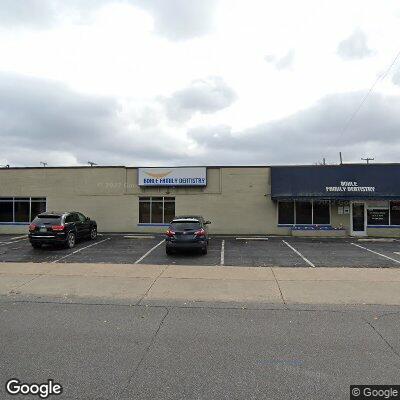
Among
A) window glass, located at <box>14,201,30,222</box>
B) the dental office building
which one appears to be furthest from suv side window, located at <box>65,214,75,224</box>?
window glass, located at <box>14,201,30,222</box>

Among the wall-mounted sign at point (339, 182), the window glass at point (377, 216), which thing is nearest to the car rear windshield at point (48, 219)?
the wall-mounted sign at point (339, 182)

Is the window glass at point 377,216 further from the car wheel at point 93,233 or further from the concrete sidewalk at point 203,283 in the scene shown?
the car wheel at point 93,233

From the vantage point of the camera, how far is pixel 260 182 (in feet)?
73.9

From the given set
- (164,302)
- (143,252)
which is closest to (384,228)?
(143,252)

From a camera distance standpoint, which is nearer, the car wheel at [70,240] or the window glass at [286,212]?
the car wheel at [70,240]

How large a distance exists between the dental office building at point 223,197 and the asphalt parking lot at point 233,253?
12.2 ft

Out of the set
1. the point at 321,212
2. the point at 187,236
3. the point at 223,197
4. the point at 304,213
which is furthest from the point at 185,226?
the point at 321,212

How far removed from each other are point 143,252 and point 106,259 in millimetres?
2099

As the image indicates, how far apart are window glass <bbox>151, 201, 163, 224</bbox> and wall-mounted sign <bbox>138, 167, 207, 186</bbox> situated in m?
1.32

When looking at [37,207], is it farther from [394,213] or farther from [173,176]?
[394,213]

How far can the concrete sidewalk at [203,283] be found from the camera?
8109mm

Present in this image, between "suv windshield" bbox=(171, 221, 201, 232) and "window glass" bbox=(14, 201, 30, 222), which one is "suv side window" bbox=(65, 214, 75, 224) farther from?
"window glass" bbox=(14, 201, 30, 222)

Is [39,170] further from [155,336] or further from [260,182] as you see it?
[155,336]

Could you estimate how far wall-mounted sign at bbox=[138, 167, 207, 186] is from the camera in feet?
75.0
